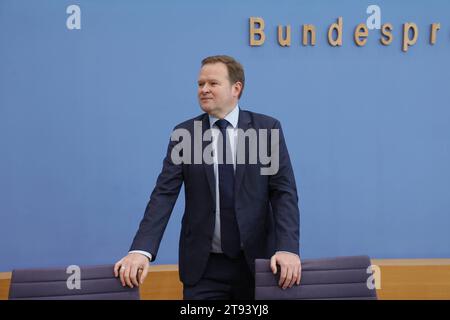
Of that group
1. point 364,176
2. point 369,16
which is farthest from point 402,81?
point 364,176

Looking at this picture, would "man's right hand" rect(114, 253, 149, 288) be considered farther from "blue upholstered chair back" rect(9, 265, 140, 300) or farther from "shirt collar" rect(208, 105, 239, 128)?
"shirt collar" rect(208, 105, 239, 128)

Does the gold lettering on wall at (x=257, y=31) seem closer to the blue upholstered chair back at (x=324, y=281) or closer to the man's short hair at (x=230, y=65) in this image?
the man's short hair at (x=230, y=65)

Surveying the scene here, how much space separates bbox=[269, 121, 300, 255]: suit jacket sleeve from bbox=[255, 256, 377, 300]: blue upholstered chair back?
10 cm

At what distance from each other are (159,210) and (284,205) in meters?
0.44

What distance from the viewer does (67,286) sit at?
1.46 metres

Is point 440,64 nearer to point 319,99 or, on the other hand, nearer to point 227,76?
point 319,99

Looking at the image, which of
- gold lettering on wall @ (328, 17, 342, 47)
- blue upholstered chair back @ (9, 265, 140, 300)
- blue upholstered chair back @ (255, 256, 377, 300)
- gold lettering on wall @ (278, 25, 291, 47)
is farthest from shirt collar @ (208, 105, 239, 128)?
gold lettering on wall @ (328, 17, 342, 47)

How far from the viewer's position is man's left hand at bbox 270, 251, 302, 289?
146 centimetres

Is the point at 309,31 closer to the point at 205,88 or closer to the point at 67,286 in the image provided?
the point at 205,88

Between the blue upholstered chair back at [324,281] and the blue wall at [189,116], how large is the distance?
48.1 inches

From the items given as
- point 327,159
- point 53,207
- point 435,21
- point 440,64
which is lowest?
point 53,207

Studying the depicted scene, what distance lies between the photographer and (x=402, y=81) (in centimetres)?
275

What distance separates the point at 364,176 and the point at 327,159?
236mm

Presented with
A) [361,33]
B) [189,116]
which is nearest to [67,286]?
[189,116]
